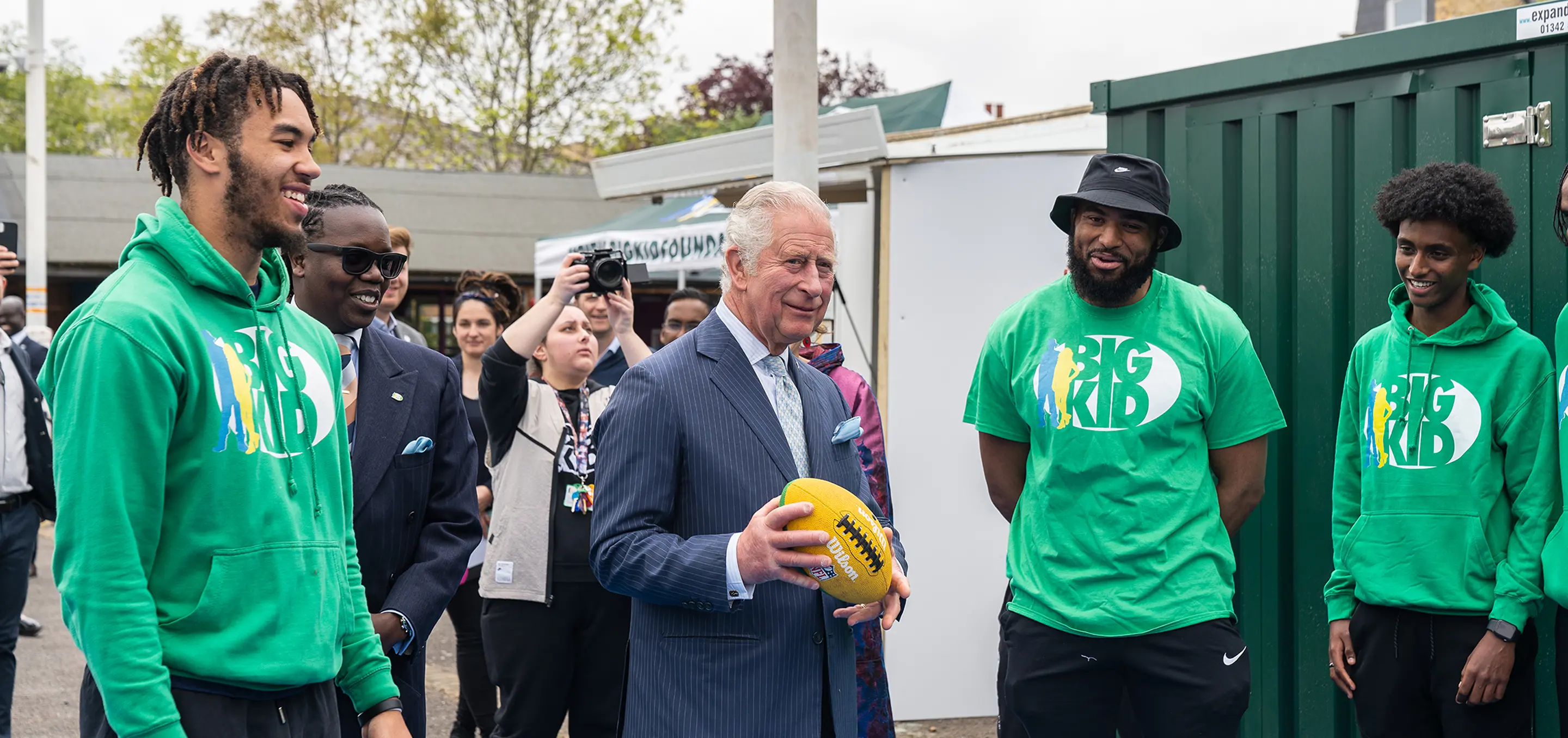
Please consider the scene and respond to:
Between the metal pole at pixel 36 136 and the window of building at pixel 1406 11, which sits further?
the window of building at pixel 1406 11

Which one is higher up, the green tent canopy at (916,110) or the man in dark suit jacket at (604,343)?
the green tent canopy at (916,110)

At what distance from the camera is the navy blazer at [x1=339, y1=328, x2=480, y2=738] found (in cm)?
315

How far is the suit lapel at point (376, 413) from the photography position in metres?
3.14

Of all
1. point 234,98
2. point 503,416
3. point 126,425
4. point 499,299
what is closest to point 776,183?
point 234,98

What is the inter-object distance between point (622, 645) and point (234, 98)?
2.97m

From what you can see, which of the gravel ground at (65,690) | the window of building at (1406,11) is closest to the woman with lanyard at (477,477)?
the gravel ground at (65,690)

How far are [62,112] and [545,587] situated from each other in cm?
3825

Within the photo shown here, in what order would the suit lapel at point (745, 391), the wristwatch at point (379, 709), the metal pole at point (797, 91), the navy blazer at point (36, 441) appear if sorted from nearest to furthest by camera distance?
1. the wristwatch at point (379, 709)
2. the suit lapel at point (745, 391)
3. the metal pole at point (797, 91)
4. the navy blazer at point (36, 441)

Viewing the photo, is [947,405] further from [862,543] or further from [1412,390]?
[862,543]

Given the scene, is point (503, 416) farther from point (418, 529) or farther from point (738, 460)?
point (738, 460)

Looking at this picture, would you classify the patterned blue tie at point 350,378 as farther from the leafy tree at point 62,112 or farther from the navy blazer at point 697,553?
the leafy tree at point 62,112

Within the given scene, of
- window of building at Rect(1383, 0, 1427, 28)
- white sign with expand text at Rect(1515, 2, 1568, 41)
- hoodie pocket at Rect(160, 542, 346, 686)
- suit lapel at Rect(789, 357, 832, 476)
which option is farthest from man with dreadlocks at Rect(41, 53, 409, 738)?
window of building at Rect(1383, 0, 1427, 28)

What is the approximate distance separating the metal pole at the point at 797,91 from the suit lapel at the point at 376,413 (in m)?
2.34

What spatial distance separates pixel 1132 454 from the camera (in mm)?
3633
